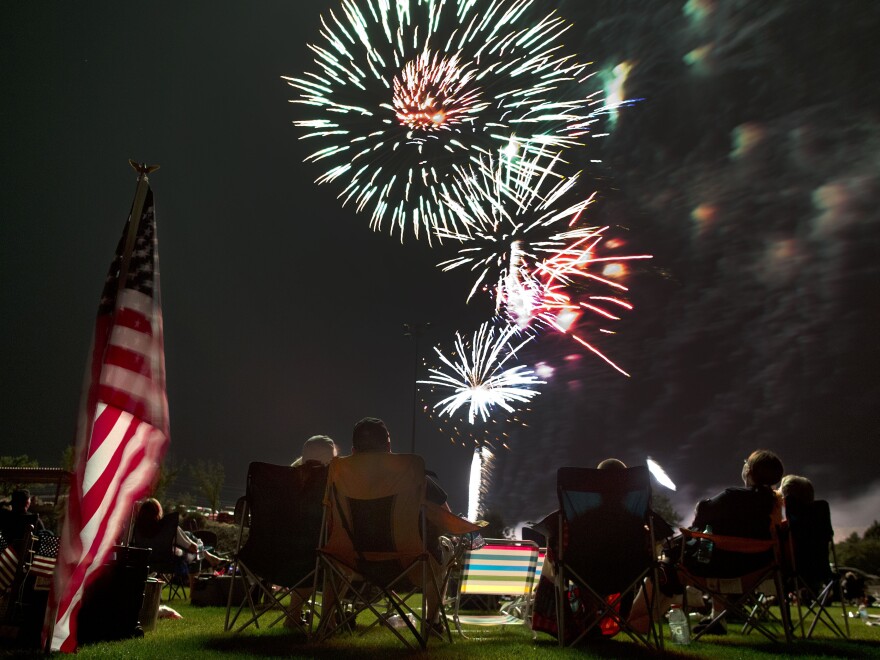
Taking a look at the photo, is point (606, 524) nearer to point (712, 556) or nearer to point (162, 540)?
point (712, 556)

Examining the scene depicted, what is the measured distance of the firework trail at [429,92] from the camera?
11.3 metres

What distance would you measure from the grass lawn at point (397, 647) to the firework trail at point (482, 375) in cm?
1028

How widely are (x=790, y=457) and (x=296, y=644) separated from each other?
1460 cm

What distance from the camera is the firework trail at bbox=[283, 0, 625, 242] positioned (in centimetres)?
1134

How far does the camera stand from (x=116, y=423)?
3.20 metres

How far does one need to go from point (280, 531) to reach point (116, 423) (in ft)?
3.80

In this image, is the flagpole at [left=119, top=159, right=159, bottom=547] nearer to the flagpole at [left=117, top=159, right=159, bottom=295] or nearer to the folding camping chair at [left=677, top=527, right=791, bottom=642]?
the flagpole at [left=117, top=159, right=159, bottom=295]

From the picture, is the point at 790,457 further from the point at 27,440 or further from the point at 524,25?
the point at 27,440

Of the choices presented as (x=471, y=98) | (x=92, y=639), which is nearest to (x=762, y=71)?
(x=471, y=98)

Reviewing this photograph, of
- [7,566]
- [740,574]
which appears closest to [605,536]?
[740,574]

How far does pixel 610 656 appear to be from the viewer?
119 inches

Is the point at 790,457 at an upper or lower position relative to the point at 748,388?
lower

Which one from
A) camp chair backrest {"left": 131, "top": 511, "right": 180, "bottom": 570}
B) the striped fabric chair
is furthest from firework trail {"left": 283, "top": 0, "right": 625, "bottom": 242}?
the striped fabric chair

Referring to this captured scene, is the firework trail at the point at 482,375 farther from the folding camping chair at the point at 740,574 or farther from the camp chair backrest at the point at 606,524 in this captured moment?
the camp chair backrest at the point at 606,524
